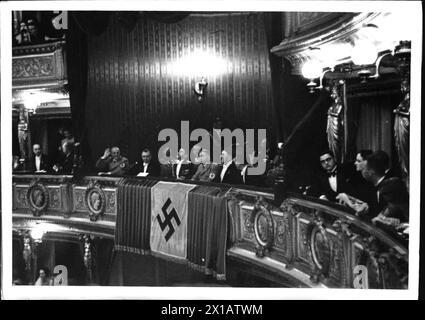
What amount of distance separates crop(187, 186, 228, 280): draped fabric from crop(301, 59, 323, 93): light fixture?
109 centimetres

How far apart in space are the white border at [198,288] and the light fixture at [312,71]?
15.6 inches

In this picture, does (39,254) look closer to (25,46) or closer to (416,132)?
(25,46)

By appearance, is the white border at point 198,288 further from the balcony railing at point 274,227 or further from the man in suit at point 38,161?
the man in suit at point 38,161

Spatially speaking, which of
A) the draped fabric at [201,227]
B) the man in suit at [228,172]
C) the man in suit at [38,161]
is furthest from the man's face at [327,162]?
the man in suit at [38,161]

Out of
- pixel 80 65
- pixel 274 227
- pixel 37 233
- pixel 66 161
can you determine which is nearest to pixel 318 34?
pixel 274 227

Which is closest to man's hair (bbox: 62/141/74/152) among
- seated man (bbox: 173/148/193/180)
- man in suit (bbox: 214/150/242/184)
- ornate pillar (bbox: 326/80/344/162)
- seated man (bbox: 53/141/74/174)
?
seated man (bbox: 53/141/74/174)

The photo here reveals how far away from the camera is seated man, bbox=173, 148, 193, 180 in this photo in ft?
16.3

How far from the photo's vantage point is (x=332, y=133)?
4727mm

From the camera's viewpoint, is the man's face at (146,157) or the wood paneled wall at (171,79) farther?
the man's face at (146,157)

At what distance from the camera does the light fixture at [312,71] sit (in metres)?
4.76

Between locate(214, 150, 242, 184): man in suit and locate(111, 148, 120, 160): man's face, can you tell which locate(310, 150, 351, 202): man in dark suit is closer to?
locate(214, 150, 242, 184): man in suit

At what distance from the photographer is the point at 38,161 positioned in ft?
17.2
